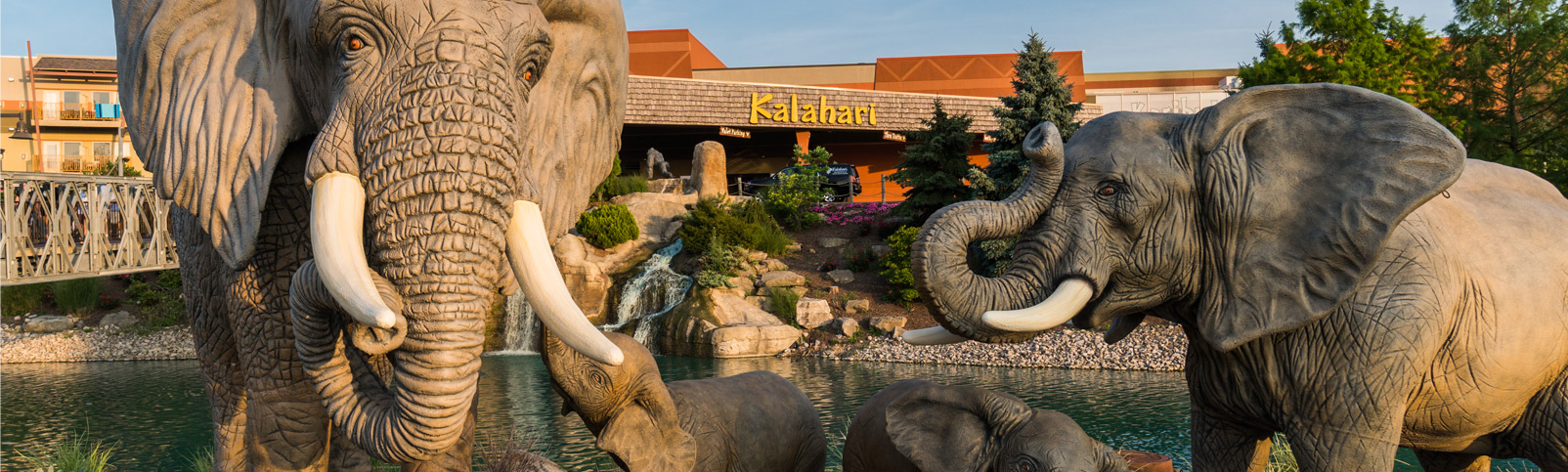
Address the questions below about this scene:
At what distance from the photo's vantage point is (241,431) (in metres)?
3.61

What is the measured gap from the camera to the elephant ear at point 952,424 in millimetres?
3713

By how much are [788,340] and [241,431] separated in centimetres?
1333

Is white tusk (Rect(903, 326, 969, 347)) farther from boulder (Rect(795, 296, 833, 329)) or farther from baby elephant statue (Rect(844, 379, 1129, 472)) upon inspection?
boulder (Rect(795, 296, 833, 329))

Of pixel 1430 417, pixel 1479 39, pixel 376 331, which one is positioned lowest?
pixel 1430 417

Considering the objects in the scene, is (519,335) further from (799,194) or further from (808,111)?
(808,111)

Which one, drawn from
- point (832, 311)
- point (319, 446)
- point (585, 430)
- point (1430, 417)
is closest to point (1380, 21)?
point (832, 311)

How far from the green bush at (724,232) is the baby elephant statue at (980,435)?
15240mm

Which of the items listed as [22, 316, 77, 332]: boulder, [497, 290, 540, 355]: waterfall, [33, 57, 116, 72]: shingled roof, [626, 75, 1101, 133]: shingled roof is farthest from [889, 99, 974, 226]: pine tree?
[33, 57, 116, 72]: shingled roof

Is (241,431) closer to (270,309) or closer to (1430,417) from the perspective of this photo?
(270,309)

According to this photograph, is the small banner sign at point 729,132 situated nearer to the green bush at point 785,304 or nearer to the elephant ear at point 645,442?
the green bush at point 785,304

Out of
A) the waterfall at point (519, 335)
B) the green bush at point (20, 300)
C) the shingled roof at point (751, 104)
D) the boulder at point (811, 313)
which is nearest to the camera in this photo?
the boulder at point (811, 313)

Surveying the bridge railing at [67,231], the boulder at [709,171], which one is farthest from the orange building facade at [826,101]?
the bridge railing at [67,231]

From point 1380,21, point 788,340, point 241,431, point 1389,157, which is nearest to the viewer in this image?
point 1389,157

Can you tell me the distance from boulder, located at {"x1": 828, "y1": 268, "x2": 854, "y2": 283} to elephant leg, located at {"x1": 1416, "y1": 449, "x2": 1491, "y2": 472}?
15402 mm
